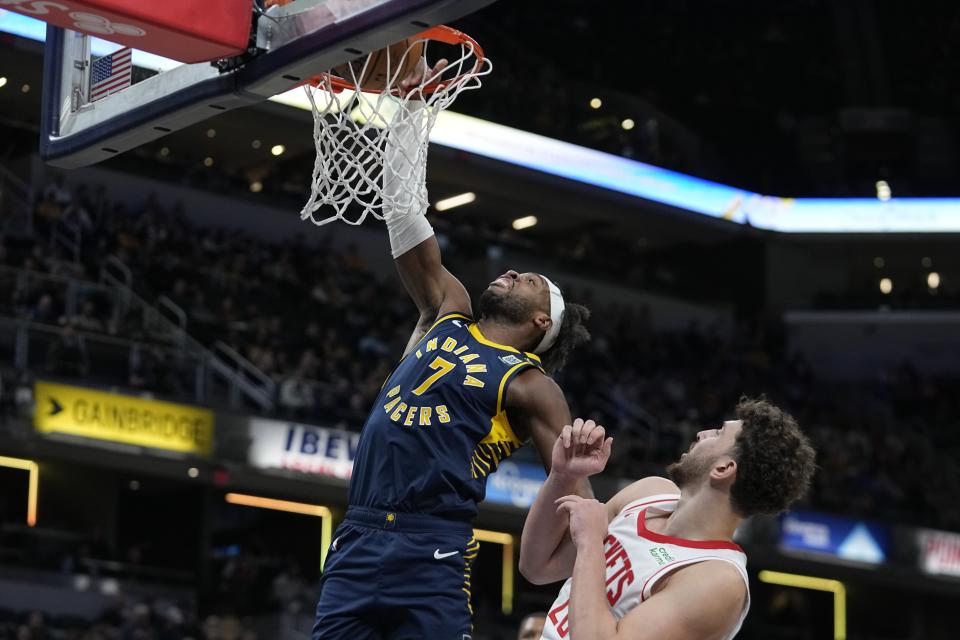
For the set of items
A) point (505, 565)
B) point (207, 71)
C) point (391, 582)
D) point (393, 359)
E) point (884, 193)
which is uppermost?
point (884, 193)

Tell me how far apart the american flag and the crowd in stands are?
1172 cm

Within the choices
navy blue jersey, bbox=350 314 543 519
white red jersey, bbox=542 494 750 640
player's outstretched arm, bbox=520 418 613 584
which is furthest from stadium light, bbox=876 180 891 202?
white red jersey, bbox=542 494 750 640

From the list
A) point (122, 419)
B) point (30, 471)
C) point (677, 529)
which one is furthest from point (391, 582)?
point (30, 471)

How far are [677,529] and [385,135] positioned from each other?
1.74 metres

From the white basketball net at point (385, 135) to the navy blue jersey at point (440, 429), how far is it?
21.5 inches

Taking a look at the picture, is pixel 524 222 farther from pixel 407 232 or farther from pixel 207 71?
pixel 207 71

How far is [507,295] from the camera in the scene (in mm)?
4785

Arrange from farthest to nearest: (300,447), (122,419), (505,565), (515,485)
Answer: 1. (505,565)
2. (515,485)
3. (300,447)
4. (122,419)

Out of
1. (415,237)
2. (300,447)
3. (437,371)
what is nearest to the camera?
(437,371)

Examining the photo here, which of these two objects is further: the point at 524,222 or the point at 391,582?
the point at 524,222

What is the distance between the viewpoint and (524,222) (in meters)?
29.1

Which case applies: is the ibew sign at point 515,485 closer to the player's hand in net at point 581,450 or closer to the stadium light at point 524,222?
the stadium light at point 524,222

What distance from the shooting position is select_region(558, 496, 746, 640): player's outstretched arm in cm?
Result: 371

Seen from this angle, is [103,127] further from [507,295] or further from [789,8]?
[789,8]
